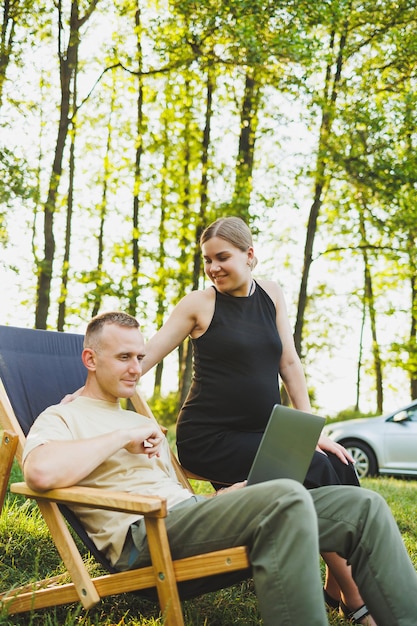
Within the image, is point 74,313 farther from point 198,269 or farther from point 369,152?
point 369,152

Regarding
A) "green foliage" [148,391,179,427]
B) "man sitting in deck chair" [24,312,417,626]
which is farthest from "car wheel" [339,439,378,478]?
"man sitting in deck chair" [24,312,417,626]

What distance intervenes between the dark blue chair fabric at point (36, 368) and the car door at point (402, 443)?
311 inches

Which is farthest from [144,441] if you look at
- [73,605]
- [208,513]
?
[73,605]

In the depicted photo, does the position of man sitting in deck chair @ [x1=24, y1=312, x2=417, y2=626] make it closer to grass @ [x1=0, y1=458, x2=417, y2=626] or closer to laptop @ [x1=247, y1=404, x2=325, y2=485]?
laptop @ [x1=247, y1=404, x2=325, y2=485]

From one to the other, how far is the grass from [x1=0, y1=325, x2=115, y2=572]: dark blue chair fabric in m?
0.72

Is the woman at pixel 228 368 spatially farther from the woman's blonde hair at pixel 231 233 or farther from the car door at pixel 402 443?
the car door at pixel 402 443

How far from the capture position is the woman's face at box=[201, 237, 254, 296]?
3.81 meters

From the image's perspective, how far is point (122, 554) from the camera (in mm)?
3127

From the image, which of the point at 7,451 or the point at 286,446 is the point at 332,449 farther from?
the point at 7,451

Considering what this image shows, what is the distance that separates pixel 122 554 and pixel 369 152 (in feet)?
46.3

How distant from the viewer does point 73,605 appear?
12.8 ft

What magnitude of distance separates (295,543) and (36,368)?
6.25 feet

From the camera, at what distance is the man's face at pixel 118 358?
327 cm

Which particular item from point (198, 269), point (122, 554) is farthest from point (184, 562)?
point (198, 269)
